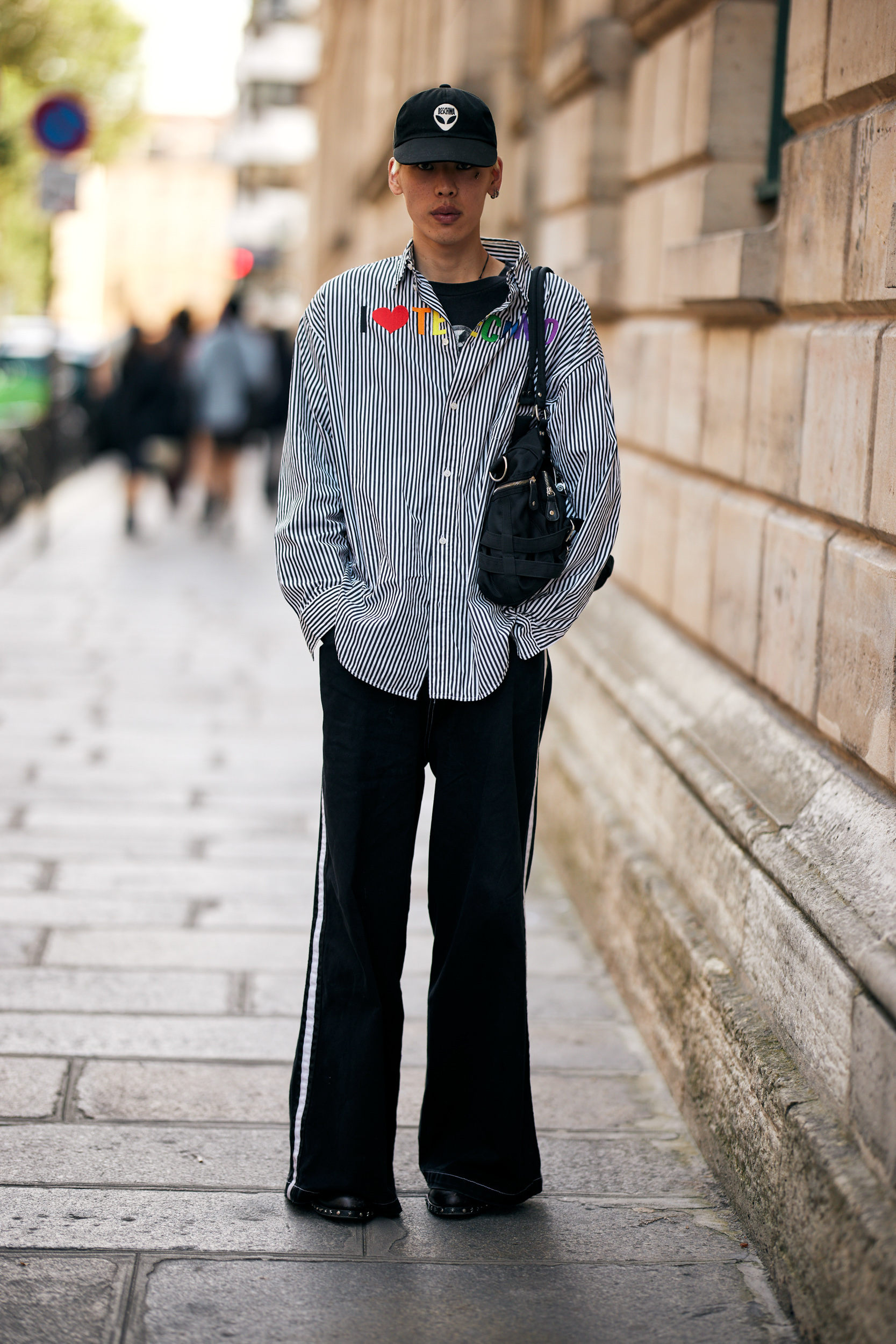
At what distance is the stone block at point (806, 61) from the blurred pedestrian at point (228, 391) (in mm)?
11027

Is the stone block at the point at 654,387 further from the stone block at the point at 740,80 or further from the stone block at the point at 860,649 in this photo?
the stone block at the point at 860,649

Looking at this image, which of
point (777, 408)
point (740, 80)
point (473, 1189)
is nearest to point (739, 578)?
point (777, 408)

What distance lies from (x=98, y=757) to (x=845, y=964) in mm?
4653

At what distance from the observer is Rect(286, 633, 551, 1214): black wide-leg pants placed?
3016mm

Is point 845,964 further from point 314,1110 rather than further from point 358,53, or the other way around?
point 358,53

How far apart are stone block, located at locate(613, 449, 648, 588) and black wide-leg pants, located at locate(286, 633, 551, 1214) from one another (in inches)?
92.5

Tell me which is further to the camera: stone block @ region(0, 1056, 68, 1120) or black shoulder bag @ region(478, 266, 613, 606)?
stone block @ region(0, 1056, 68, 1120)

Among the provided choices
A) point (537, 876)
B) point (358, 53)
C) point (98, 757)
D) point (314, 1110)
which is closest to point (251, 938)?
point (537, 876)

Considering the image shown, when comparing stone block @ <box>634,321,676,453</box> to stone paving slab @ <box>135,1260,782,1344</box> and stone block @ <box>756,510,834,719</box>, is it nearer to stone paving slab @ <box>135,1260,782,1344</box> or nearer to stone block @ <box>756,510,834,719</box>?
stone block @ <box>756,510,834,719</box>

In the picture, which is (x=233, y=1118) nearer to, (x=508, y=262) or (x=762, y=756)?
(x=762, y=756)

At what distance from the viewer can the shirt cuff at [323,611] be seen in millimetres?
2955

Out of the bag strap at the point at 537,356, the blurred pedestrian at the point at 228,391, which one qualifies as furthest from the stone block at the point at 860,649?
the blurred pedestrian at the point at 228,391

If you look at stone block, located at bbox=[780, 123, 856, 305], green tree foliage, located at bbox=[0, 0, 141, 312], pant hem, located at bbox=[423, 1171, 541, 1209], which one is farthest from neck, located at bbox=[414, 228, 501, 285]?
green tree foliage, located at bbox=[0, 0, 141, 312]

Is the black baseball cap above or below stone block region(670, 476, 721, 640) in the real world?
above
